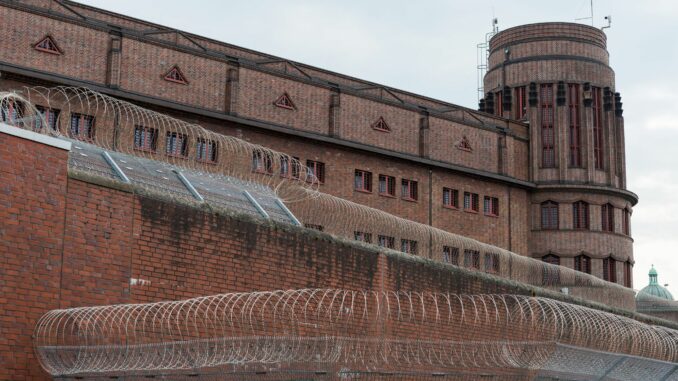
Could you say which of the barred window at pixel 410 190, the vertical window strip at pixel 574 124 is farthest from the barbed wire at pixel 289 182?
the vertical window strip at pixel 574 124

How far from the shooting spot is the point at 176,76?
117 feet

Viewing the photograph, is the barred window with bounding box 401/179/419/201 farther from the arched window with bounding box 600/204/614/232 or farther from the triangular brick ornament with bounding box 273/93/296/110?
the arched window with bounding box 600/204/614/232

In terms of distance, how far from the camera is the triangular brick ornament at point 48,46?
3209 cm

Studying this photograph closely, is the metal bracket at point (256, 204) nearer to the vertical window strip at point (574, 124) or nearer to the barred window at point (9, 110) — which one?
the barred window at point (9, 110)

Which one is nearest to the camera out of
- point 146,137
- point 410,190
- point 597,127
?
point 146,137

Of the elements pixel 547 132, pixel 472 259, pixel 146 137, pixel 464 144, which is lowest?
pixel 472 259

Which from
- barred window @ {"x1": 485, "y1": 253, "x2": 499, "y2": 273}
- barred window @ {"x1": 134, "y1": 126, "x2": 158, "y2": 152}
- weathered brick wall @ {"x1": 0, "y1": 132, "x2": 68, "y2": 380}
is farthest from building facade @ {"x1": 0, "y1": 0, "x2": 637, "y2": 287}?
weathered brick wall @ {"x1": 0, "y1": 132, "x2": 68, "y2": 380}

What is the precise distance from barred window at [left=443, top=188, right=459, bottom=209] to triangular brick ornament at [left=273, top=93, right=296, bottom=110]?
28.2 feet

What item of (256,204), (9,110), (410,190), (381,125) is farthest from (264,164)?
(410,190)

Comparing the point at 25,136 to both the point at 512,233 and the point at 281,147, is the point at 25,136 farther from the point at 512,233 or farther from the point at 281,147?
the point at 512,233

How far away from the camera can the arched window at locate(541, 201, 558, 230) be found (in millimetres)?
48344

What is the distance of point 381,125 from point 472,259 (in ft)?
20.8

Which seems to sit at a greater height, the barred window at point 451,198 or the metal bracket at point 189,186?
the barred window at point 451,198

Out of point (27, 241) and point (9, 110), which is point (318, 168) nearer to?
point (9, 110)
